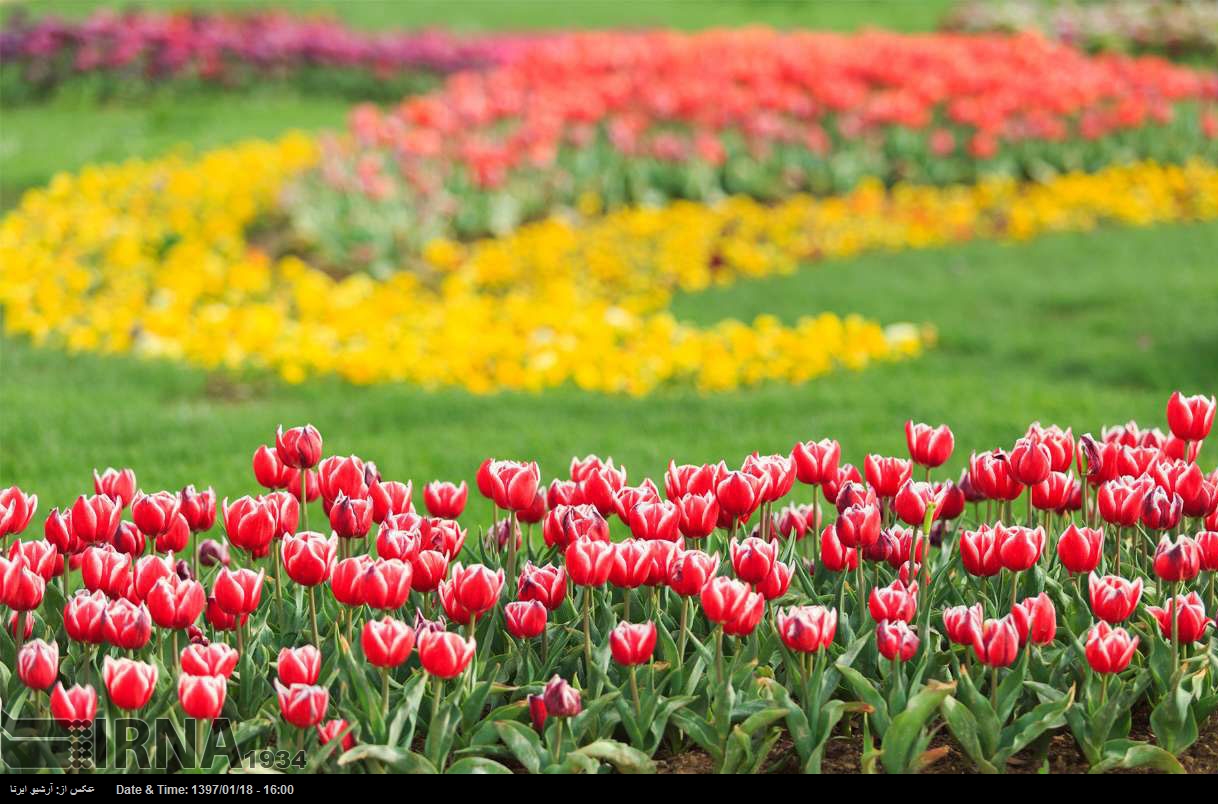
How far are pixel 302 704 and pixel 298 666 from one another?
0.31 feet

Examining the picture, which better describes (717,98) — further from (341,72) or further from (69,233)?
(341,72)

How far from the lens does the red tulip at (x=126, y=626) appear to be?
10.3 feet

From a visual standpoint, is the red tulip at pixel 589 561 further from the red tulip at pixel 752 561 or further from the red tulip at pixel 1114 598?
the red tulip at pixel 1114 598

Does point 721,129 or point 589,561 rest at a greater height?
point 589,561

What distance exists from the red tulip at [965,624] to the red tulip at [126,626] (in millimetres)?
1616

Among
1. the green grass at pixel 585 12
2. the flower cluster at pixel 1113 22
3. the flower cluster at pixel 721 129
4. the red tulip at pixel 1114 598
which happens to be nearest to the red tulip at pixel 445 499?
the red tulip at pixel 1114 598

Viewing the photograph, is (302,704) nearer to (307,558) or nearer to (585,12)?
(307,558)

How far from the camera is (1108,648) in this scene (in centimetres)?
317

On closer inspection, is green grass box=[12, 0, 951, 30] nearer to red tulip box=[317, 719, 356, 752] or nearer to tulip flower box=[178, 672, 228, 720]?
red tulip box=[317, 719, 356, 752]

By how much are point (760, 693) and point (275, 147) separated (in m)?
11.5

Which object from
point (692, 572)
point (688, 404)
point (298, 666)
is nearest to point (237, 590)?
point (298, 666)

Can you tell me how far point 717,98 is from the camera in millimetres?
12477

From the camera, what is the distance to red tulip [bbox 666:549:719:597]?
3248mm

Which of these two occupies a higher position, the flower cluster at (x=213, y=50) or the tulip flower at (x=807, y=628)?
the tulip flower at (x=807, y=628)
